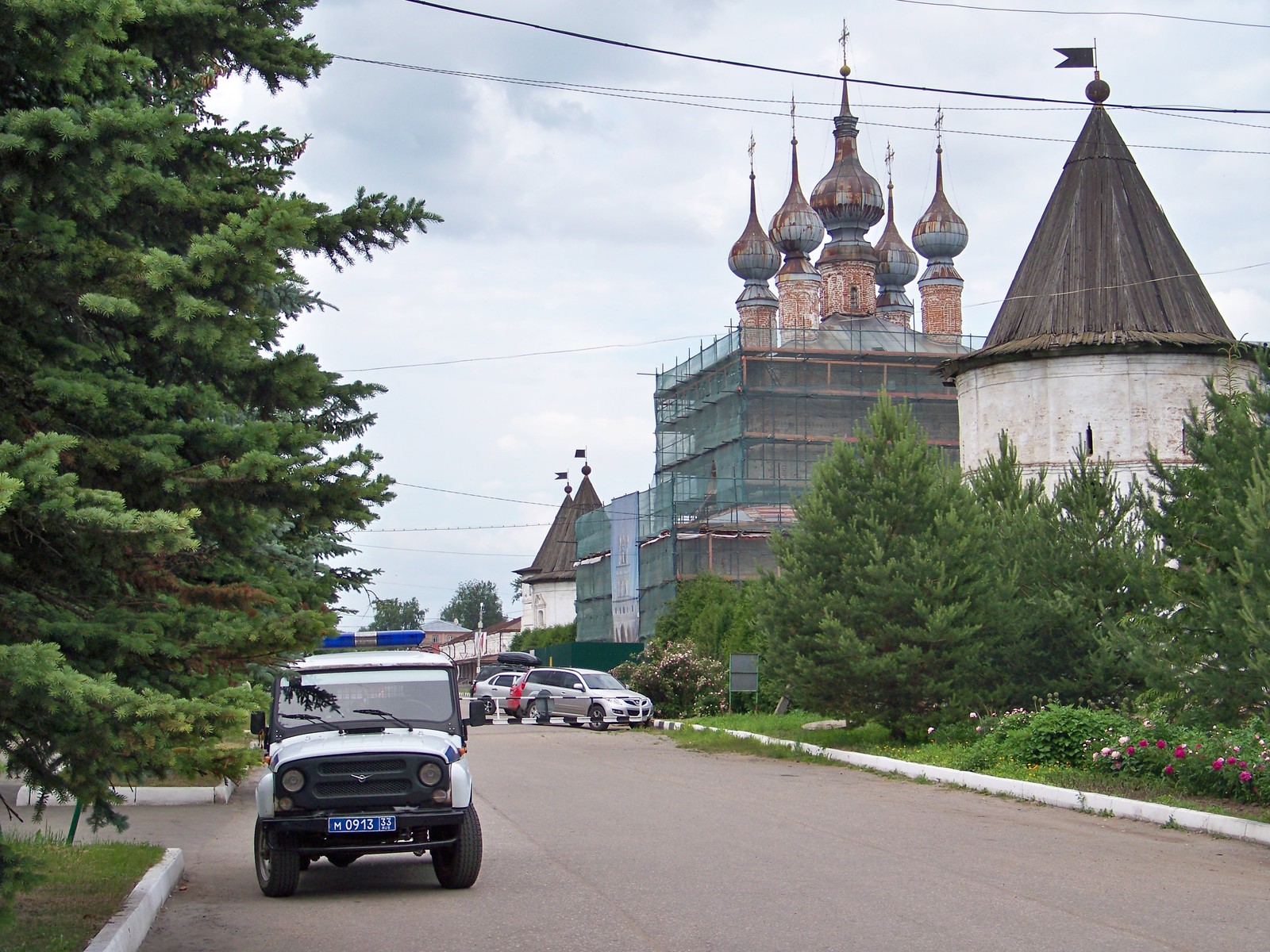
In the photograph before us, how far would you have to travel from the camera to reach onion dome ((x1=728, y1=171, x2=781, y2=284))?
68.2 metres

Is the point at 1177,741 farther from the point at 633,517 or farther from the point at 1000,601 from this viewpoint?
the point at 633,517

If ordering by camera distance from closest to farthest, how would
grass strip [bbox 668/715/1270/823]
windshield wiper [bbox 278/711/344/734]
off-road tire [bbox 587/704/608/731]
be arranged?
windshield wiper [bbox 278/711/344/734]
grass strip [bbox 668/715/1270/823]
off-road tire [bbox 587/704/608/731]

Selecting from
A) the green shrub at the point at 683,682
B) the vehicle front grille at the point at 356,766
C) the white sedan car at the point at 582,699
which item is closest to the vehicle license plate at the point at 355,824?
the vehicle front grille at the point at 356,766

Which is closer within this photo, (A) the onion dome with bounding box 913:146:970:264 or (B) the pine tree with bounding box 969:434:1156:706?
(B) the pine tree with bounding box 969:434:1156:706

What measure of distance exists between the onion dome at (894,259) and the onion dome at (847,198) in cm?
498

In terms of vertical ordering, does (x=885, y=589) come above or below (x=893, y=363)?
below

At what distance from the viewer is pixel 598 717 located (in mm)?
34969

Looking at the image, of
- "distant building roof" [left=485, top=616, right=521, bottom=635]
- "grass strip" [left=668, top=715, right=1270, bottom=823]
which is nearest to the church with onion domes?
"grass strip" [left=668, top=715, right=1270, bottom=823]

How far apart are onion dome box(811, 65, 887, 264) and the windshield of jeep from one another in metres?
57.3

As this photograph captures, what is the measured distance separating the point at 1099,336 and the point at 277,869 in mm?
29630

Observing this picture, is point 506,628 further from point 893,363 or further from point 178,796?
point 178,796

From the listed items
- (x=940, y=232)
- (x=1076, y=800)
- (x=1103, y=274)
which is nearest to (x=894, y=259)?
(x=940, y=232)

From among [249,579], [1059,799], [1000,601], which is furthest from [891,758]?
[249,579]

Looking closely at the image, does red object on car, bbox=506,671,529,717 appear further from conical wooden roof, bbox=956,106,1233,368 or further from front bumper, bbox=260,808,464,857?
front bumper, bbox=260,808,464,857
